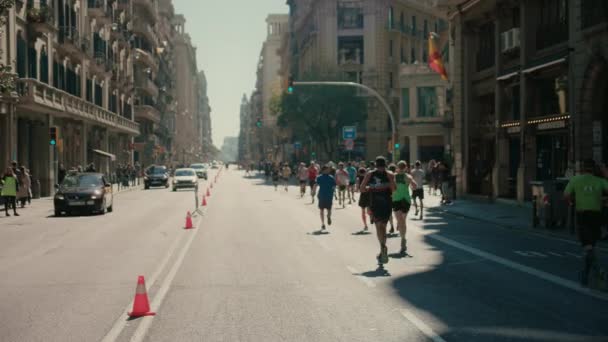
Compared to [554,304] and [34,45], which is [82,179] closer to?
[34,45]

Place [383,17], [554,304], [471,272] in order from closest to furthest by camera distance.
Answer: [554,304] < [471,272] < [383,17]

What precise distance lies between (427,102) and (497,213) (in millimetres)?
33395

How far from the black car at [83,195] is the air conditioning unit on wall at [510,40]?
55.3 ft

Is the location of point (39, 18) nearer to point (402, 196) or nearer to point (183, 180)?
point (183, 180)

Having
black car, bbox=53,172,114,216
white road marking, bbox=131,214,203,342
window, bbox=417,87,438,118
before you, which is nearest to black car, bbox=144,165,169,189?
window, bbox=417,87,438,118

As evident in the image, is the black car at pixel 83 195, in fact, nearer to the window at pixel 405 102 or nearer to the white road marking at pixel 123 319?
the white road marking at pixel 123 319

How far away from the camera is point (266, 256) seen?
14461 millimetres

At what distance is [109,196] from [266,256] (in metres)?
16.3

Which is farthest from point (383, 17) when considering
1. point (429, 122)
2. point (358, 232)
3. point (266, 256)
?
point (266, 256)

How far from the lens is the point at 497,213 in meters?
26.5

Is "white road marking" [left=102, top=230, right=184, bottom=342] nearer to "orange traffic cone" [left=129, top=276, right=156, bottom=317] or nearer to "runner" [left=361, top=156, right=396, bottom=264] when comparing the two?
"orange traffic cone" [left=129, top=276, right=156, bottom=317]

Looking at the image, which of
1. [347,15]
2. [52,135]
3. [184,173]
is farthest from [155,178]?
[347,15]

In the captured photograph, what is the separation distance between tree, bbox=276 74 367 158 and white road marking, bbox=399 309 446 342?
61066mm

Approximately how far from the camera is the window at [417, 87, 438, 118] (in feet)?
193
